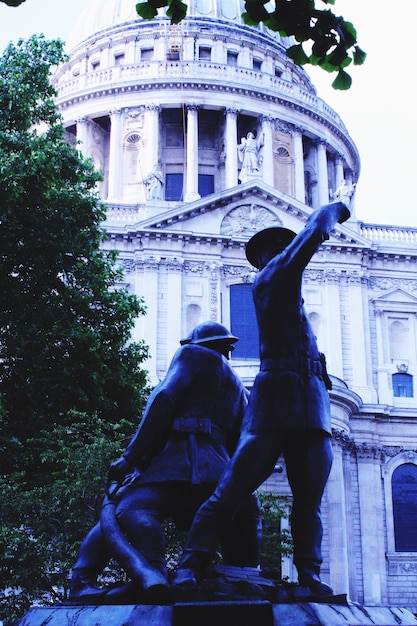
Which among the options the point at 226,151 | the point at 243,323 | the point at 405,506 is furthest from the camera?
the point at 226,151

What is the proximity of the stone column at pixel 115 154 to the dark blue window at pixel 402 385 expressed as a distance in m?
20.5

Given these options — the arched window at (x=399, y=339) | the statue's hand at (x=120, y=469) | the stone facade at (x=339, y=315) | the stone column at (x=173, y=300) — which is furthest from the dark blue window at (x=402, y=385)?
the statue's hand at (x=120, y=469)

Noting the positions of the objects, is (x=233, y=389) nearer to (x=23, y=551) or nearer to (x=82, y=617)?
(x=82, y=617)

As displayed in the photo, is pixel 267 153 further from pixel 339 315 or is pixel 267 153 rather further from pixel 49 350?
pixel 49 350

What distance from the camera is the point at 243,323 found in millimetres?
34562

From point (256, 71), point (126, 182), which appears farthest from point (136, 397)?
point (256, 71)

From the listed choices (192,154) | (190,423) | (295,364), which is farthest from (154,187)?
(295,364)

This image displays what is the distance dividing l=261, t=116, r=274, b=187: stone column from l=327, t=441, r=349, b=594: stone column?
22.8 m

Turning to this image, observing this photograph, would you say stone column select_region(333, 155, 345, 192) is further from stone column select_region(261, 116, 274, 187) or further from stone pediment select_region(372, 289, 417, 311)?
stone pediment select_region(372, 289, 417, 311)

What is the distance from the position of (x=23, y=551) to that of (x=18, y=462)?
8.37 ft

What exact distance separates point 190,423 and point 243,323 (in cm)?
2807

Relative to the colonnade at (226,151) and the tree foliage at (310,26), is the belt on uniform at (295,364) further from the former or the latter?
the colonnade at (226,151)

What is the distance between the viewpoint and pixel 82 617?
18.6ft

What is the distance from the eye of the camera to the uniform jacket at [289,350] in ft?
20.5
